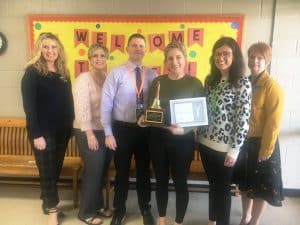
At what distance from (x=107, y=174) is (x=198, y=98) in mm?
1136

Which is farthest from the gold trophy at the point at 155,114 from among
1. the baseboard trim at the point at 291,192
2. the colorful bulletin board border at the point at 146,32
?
the baseboard trim at the point at 291,192

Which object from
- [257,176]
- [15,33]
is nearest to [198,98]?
[257,176]

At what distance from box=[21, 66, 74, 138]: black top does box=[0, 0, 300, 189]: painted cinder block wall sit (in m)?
1.01

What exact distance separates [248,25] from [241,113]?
128 cm

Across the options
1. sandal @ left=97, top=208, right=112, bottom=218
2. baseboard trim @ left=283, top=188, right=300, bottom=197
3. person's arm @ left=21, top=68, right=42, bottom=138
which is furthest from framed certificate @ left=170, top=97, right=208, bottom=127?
baseboard trim @ left=283, top=188, right=300, bottom=197

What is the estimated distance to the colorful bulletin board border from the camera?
283 centimetres

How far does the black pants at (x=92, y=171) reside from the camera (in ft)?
7.75

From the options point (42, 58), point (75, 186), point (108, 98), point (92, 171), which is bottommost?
point (75, 186)

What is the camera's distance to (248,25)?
282 cm

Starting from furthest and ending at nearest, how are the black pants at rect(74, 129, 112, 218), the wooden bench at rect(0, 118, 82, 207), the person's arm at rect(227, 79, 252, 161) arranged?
the wooden bench at rect(0, 118, 82, 207) → the black pants at rect(74, 129, 112, 218) → the person's arm at rect(227, 79, 252, 161)

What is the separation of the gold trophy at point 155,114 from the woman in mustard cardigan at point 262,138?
64 cm

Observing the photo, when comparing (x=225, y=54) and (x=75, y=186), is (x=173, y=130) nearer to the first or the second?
(x=225, y=54)

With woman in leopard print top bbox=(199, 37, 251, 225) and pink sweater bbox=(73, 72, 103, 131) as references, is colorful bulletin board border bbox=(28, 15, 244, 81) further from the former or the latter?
woman in leopard print top bbox=(199, 37, 251, 225)

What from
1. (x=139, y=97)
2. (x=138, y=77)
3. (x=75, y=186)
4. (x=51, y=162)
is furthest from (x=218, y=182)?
(x=75, y=186)
